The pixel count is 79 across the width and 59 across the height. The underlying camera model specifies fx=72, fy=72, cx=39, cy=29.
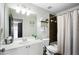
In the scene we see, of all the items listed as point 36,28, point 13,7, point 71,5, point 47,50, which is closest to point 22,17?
point 13,7

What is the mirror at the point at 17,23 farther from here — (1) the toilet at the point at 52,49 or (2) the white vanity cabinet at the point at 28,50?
(1) the toilet at the point at 52,49

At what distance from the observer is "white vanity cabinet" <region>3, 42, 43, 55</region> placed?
1380 millimetres

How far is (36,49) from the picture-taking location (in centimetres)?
156

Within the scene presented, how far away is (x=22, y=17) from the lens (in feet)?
5.26

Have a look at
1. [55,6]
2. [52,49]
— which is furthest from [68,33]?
[55,6]

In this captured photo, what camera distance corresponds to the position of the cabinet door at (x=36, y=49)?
146 centimetres

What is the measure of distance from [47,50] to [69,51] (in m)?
0.44

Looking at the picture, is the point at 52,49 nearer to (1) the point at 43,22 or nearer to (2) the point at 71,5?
(1) the point at 43,22

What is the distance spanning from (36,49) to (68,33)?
75 centimetres

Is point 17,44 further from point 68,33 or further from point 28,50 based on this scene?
point 68,33

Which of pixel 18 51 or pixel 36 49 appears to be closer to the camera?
pixel 18 51

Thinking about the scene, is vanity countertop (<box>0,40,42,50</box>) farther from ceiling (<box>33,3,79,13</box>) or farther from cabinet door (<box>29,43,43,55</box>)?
ceiling (<box>33,3,79,13</box>)

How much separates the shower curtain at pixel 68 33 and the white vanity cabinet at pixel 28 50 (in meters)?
0.43

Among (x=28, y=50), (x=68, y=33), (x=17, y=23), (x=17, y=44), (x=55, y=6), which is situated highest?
(x=55, y=6)
